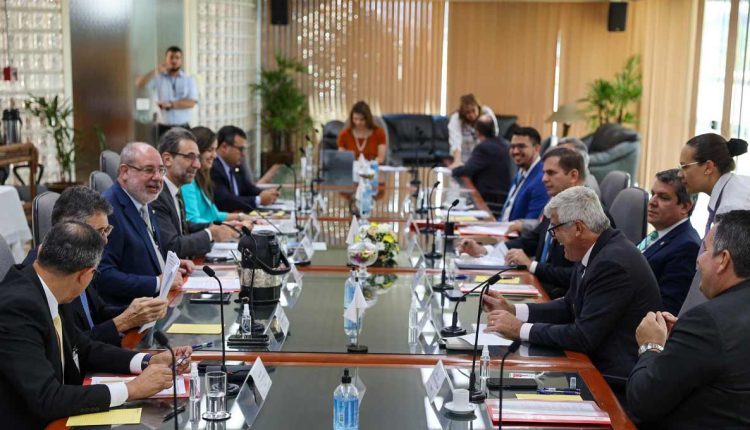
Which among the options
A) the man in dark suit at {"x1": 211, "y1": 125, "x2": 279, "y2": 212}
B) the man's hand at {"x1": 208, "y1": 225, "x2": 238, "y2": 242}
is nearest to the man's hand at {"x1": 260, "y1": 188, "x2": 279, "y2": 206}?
the man in dark suit at {"x1": 211, "y1": 125, "x2": 279, "y2": 212}

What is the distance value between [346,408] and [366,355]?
67cm

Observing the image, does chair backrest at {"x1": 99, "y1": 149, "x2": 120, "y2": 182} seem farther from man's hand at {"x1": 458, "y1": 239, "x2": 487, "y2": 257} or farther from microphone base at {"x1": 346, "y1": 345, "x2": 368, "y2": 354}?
microphone base at {"x1": 346, "y1": 345, "x2": 368, "y2": 354}

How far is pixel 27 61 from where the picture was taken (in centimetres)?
748

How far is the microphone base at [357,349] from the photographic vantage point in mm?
2997

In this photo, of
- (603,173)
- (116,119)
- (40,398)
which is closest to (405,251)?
(40,398)

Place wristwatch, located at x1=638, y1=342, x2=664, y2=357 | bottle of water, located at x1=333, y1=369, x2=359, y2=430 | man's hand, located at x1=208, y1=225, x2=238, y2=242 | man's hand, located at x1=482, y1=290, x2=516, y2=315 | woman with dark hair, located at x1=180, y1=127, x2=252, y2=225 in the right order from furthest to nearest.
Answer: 1. woman with dark hair, located at x1=180, y1=127, x2=252, y2=225
2. man's hand, located at x1=208, y1=225, x2=238, y2=242
3. man's hand, located at x1=482, y1=290, x2=516, y2=315
4. wristwatch, located at x1=638, y1=342, x2=664, y2=357
5. bottle of water, located at x1=333, y1=369, x2=359, y2=430

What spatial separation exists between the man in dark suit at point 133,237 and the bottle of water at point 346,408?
160 centimetres

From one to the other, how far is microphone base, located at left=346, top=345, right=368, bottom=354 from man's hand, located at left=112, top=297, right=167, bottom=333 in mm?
666

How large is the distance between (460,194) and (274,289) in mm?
3431

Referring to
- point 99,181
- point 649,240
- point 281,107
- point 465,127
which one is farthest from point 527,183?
point 281,107

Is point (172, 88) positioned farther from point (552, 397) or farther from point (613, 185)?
point (552, 397)

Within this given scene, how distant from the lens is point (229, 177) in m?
6.24

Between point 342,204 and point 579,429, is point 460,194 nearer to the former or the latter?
point 342,204

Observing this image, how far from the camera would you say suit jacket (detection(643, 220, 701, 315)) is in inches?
147
